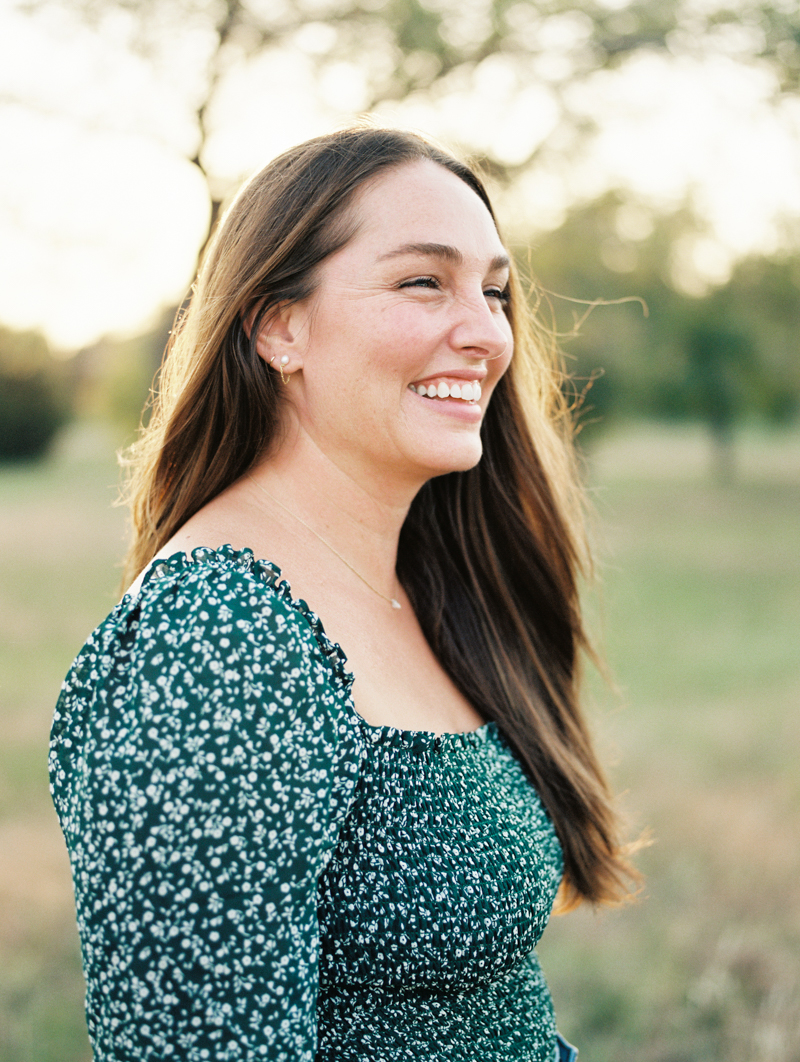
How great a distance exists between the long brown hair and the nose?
0.81 feet

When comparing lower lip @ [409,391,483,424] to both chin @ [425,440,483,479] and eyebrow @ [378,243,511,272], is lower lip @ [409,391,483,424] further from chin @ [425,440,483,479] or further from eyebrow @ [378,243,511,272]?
eyebrow @ [378,243,511,272]

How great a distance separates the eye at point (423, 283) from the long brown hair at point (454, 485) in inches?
5.2

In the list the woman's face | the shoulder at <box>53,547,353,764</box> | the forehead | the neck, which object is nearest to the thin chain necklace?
the neck

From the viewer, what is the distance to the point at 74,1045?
3.01m

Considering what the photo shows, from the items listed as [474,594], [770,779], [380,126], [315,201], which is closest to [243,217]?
[315,201]

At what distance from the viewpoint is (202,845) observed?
3.50 feet

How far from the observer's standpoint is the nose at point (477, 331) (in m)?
1.62

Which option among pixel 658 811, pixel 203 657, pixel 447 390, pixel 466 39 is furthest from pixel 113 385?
pixel 203 657

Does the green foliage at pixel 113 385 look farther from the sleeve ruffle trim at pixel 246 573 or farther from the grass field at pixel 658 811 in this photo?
the sleeve ruffle trim at pixel 246 573

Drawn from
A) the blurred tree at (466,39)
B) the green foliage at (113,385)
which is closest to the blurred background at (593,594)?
the blurred tree at (466,39)

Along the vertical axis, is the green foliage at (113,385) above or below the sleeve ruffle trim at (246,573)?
below

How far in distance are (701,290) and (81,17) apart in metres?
15.3

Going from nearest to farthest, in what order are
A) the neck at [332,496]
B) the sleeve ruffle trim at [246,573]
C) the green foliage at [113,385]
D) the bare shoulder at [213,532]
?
the sleeve ruffle trim at [246,573] < the bare shoulder at [213,532] < the neck at [332,496] < the green foliage at [113,385]

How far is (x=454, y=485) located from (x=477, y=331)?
2.02ft
